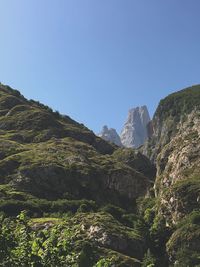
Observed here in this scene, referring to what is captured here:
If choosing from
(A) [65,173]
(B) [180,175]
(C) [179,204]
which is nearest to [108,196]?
(A) [65,173]

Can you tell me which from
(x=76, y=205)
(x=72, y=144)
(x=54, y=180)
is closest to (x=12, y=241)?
(x=76, y=205)

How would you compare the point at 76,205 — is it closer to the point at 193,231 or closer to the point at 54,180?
the point at 54,180

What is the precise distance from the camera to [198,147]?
149000mm

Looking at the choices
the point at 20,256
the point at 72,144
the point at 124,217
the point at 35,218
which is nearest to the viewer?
the point at 20,256

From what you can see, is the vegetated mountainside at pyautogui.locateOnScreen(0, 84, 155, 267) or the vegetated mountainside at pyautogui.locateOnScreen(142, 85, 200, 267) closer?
the vegetated mountainside at pyautogui.locateOnScreen(0, 84, 155, 267)

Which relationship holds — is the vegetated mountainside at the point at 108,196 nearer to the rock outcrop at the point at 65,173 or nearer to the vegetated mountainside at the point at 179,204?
the vegetated mountainside at the point at 179,204

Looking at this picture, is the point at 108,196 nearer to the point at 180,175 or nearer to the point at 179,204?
the point at 180,175

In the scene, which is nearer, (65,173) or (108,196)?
(65,173)

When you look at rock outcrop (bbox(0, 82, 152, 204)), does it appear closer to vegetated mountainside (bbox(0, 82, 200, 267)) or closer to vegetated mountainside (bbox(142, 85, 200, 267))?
vegetated mountainside (bbox(0, 82, 200, 267))

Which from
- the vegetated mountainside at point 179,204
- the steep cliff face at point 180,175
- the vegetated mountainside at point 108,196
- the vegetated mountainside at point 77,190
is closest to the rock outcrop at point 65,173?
the vegetated mountainside at point 77,190

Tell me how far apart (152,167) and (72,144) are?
33.6 metres

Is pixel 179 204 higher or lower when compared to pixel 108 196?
lower

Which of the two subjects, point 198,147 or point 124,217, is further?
point 198,147

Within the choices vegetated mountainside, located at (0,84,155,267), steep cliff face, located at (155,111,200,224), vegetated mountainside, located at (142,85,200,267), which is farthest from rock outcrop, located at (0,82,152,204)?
vegetated mountainside, located at (142,85,200,267)
